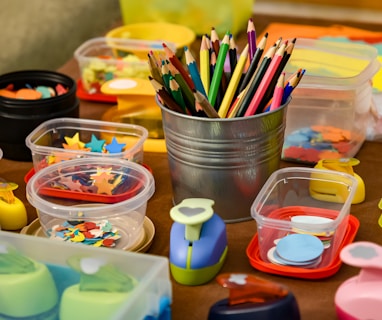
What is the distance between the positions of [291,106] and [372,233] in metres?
0.23

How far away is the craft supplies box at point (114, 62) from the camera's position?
40.6 inches

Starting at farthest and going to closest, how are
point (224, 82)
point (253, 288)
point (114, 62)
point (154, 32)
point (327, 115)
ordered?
point (154, 32)
point (114, 62)
point (327, 115)
point (224, 82)
point (253, 288)

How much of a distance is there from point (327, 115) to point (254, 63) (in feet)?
0.56

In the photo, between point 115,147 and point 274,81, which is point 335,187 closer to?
point 274,81

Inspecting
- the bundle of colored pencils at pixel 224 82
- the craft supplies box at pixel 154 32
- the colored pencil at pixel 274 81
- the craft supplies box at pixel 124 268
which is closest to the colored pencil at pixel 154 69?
the bundle of colored pencils at pixel 224 82

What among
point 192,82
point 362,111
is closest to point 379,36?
point 362,111

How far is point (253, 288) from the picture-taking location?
22.1 inches

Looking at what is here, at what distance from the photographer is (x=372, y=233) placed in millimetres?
728

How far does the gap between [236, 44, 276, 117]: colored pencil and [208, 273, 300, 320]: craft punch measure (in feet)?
0.72

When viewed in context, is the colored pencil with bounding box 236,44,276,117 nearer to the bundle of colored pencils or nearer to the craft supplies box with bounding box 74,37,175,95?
the bundle of colored pencils

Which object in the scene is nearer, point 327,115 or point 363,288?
point 363,288

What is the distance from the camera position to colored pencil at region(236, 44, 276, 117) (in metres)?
0.74

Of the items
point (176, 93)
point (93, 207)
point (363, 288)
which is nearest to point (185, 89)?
point (176, 93)

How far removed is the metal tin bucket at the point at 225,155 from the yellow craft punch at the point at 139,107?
0.16 m
